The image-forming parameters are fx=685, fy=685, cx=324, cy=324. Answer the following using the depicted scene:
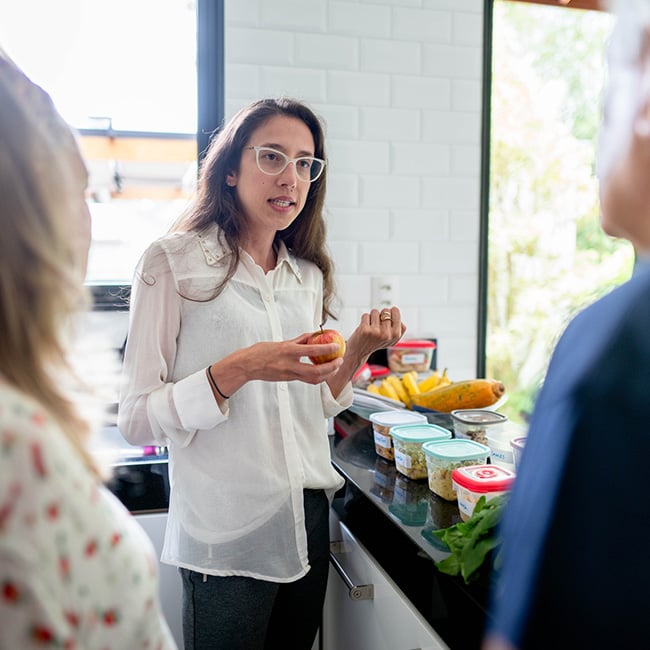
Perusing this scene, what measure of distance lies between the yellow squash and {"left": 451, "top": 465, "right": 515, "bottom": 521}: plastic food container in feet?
1.95

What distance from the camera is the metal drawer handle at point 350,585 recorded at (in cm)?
143

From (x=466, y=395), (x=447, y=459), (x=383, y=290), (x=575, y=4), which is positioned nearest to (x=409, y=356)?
(x=383, y=290)

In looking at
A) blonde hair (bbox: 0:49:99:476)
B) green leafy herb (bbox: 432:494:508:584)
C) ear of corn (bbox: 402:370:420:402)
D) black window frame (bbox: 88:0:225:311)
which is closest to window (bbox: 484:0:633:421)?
ear of corn (bbox: 402:370:420:402)

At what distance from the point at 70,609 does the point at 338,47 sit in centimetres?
213

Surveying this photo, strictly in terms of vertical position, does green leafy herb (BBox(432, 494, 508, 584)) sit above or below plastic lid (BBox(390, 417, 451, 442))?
below

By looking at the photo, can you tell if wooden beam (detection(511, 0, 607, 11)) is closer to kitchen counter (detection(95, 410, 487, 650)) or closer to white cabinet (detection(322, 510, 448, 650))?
kitchen counter (detection(95, 410, 487, 650))

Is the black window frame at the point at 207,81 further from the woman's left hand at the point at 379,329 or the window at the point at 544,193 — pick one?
the window at the point at 544,193

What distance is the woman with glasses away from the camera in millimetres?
1341

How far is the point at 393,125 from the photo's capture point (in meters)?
2.39

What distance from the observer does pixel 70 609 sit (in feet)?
1.73

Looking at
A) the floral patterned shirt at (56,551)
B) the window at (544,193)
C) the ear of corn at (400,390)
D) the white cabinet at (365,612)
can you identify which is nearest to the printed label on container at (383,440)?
the white cabinet at (365,612)

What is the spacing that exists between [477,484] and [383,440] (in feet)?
1.77

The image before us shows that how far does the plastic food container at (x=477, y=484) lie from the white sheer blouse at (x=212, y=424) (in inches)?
13.0

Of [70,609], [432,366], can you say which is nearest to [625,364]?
[70,609]
